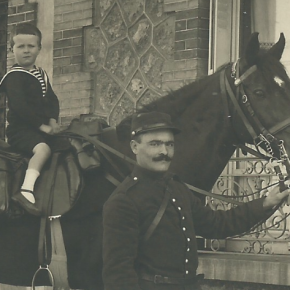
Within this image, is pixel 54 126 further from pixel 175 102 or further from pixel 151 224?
pixel 151 224

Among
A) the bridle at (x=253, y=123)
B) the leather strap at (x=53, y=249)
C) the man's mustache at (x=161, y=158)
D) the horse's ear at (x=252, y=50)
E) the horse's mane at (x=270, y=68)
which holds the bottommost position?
the leather strap at (x=53, y=249)

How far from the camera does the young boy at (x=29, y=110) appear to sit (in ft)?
21.7

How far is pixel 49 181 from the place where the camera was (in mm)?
6688

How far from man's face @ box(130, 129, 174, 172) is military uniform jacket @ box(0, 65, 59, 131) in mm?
2072

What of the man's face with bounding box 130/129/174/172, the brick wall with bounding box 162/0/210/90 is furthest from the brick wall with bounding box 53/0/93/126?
the man's face with bounding box 130/129/174/172

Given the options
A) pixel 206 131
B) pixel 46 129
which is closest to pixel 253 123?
pixel 206 131

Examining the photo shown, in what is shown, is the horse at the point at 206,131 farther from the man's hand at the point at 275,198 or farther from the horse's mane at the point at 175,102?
the man's hand at the point at 275,198

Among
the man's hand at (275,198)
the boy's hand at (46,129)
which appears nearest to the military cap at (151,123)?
the man's hand at (275,198)

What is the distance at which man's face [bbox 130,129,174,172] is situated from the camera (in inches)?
193

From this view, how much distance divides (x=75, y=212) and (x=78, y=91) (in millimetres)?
4998

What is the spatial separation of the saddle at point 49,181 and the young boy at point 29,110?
0.07m

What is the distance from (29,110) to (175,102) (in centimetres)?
116

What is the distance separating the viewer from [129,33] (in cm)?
1101

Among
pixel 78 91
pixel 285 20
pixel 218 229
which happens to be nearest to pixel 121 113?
pixel 78 91
